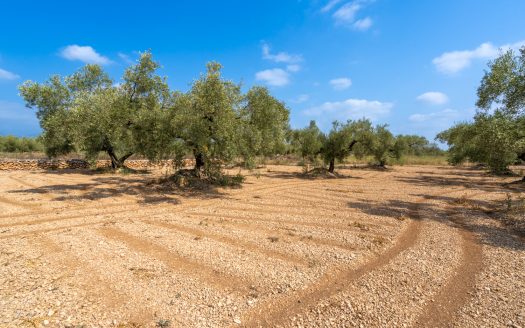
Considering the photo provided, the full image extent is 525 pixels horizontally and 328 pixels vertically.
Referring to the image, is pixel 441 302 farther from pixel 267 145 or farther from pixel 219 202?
pixel 267 145

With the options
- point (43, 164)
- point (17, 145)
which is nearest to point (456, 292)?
point (43, 164)

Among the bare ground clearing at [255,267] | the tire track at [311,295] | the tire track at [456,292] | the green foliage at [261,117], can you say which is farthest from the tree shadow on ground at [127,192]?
the tire track at [456,292]

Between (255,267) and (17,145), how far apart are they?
73.8 meters

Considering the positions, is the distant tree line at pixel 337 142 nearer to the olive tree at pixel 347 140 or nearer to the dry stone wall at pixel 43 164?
the olive tree at pixel 347 140

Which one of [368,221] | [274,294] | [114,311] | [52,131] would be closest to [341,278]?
[274,294]

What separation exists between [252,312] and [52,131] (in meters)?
30.3

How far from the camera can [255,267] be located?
724cm

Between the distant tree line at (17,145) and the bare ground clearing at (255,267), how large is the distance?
5937 cm

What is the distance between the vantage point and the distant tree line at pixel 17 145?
189ft

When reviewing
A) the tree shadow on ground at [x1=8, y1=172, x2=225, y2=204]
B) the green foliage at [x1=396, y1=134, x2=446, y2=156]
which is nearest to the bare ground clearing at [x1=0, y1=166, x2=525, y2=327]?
the tree shadow on ground at [x1=8, y1=172, x2=225, y2=204]

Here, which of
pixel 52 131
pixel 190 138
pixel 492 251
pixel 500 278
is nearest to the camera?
pixel 500 278

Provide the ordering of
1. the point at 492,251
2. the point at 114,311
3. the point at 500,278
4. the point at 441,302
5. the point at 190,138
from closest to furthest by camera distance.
→ the point at 114,311 < the point at 441,302 < the point at 500,278 < the point at 492,251 < the point at 190,138

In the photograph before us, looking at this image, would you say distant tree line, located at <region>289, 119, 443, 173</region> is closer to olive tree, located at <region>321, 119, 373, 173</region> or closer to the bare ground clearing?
olive tree, located at <region>321, 119, 373, 173</region>

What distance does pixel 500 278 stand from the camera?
6.61 metres
